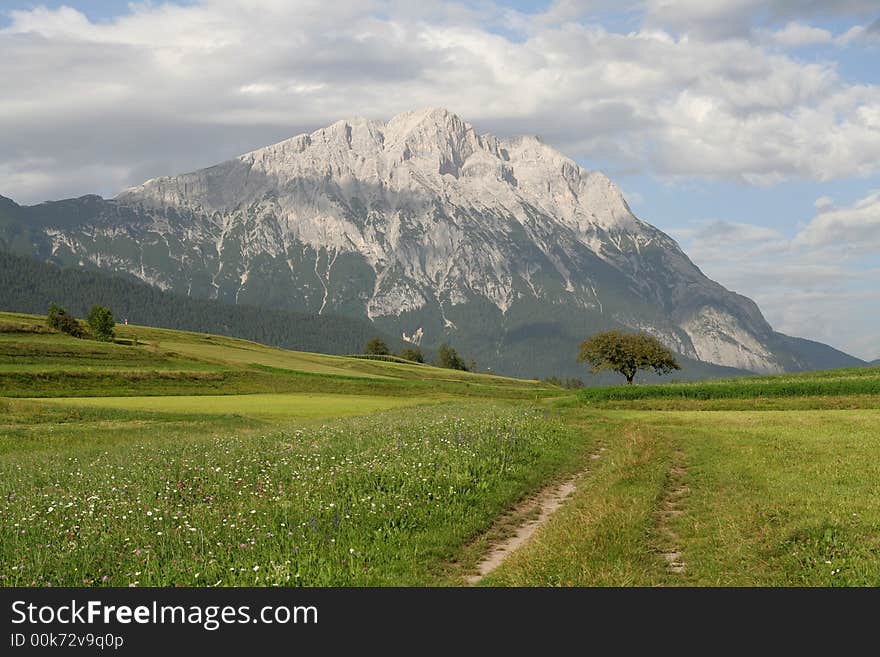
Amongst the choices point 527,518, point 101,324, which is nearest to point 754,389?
point 527,518

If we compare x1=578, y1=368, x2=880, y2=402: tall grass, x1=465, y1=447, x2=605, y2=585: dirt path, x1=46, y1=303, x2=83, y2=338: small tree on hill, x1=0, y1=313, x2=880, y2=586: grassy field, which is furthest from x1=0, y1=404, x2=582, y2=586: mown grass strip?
x1=46, y1=303, x2=83, y2=338: small tree on hill

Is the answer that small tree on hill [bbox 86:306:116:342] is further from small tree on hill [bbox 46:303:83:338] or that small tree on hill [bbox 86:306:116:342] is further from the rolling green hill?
the rolling green hill

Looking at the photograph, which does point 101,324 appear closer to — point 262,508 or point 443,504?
point 262,508

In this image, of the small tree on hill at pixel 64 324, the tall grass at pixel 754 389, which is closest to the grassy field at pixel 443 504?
the tall grass at pixel 754 389

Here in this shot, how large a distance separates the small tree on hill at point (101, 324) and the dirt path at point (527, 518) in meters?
129

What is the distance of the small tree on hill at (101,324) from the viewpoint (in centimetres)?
14175

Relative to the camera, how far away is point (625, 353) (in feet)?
362

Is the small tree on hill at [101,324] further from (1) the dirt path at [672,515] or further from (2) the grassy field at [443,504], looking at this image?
(1) the dirt path at [672,515]

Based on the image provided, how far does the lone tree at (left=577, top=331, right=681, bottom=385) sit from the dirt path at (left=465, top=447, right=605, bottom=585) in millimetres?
83184

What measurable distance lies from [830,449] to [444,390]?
3242 inches

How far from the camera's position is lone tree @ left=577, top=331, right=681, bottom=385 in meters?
110

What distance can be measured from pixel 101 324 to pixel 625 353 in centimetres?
9374

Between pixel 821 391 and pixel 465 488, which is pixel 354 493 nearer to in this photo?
pixel 465 488

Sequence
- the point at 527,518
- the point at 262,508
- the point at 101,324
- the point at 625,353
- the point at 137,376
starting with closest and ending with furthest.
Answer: the point at 262,508, the point at 527,518, the point at 137,376, the point at 625,353, the point at 101,324
